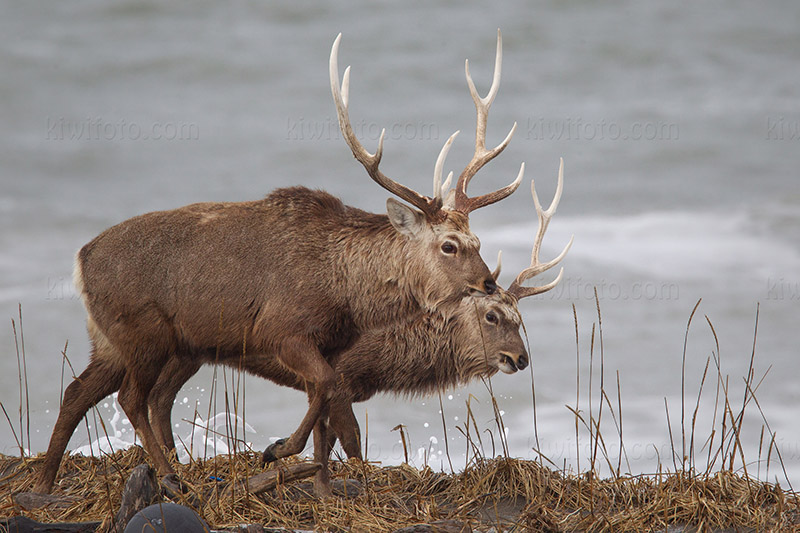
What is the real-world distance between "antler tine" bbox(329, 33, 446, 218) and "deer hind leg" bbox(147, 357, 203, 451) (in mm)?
2175

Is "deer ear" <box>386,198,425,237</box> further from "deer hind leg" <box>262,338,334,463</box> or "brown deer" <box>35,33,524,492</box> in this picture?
"deer hind leg" <box>262,338,334,463</box>

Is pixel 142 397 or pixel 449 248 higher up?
pixel 449 248

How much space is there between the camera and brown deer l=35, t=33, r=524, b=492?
6152mm

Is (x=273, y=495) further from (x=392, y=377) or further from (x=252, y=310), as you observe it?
(x=392, y=377)

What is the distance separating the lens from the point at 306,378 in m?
5.84

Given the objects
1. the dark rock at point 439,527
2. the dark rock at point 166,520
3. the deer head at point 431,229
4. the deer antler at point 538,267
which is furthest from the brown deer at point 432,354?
the dark rock at point 166,520

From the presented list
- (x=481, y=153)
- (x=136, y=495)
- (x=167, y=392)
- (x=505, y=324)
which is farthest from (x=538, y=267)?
(x=136, y=495)

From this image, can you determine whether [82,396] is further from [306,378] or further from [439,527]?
[439,527]

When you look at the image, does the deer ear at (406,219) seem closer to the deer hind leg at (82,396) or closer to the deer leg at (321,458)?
the deer leg at (321,458)

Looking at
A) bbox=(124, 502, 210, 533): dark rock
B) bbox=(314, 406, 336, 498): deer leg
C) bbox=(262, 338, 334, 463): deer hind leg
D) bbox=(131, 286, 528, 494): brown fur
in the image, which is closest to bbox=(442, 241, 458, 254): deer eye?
bbox=(262, 338, 334, 463): deer hind leg

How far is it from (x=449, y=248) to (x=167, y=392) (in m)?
2.93

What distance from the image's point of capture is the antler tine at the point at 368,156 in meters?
6.32

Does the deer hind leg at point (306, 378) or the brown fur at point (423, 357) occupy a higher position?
the brown fur at point (423, 357)

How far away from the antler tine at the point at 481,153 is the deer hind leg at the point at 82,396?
2875 millimetres
